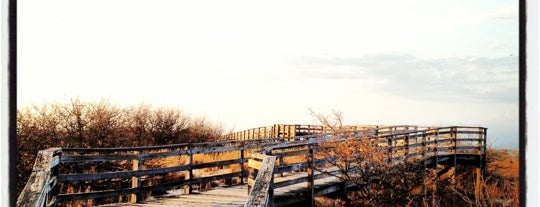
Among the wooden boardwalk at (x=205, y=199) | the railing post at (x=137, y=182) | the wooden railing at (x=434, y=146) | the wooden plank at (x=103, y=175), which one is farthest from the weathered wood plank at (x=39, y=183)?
the wooden railing at (x=434, y=146)

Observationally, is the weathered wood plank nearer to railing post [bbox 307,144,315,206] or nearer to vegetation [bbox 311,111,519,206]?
railing post [bbox 307,144,315,206]

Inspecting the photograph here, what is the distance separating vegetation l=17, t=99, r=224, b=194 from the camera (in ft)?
36.1

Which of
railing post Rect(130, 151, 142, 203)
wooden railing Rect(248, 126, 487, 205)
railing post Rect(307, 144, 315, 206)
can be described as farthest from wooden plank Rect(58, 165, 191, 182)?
wooden railing Rect(248, 126, 487, 205)

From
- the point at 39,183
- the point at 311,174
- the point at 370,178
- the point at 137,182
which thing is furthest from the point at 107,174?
the point at 370,178

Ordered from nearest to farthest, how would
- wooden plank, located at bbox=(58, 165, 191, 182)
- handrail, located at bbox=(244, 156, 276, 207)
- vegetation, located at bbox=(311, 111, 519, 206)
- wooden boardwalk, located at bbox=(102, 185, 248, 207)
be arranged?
handrail, located at bbox=(244, 156, 276, 207) → wooden plank, located at bbox=(58, 165, 191, 182) → wooden boardwalk, located at bbox=(102, 185, 248, 207) → vegetation, located at bbox=(311, 111, 519, 206)

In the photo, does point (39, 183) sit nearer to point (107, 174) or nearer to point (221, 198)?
point (107, 174)

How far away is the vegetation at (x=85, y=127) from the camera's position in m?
11.0

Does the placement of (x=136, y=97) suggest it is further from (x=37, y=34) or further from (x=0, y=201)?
(x=0, y=201)

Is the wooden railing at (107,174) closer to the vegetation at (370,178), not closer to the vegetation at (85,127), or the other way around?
the vegetation at (85,127)

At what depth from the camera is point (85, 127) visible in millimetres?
12727

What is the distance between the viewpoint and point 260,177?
4.89m

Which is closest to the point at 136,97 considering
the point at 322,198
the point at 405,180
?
the point at 322,198

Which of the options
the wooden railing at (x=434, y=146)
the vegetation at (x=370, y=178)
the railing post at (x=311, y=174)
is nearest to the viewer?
the railing post at (x=311, y=174)

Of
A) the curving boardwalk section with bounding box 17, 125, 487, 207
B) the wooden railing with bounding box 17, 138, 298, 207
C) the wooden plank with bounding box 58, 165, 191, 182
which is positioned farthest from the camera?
the wooden plank with bounding box 58, 165, 191, 182
